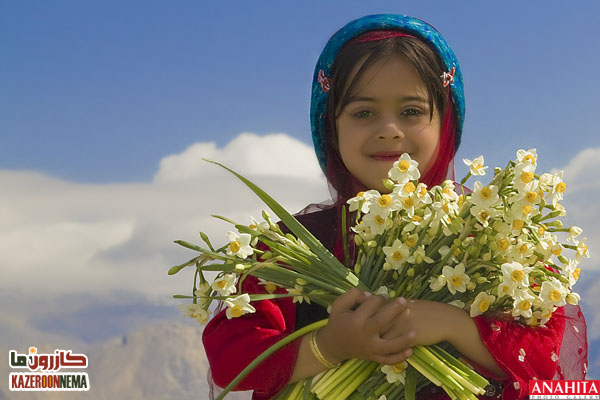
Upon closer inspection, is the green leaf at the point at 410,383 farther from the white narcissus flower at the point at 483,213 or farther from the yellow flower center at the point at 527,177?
the yellow flower center at the point at 527,177

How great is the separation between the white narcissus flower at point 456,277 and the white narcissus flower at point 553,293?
→ 19cm

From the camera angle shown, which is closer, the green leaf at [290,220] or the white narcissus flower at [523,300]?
the white narcissus flower at [523,300]

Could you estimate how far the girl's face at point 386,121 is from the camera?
7.00 ft

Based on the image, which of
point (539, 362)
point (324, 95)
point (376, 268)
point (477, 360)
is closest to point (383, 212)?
point (376, 268)

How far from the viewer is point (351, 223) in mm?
2271

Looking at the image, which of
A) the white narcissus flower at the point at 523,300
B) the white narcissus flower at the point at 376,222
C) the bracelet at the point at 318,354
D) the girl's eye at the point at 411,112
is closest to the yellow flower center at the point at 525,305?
the white narcissus flower at the point at 523,300

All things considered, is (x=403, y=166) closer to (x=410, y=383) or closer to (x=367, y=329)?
(x=367, y=329)

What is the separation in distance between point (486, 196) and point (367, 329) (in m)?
0.41

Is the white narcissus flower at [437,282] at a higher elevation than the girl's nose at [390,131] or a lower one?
lower

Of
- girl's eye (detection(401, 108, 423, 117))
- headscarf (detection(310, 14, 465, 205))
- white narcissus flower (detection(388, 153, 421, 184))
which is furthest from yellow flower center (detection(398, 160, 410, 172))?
headscarf (detection(310, 14, 465, 205))

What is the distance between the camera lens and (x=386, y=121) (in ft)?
6.98

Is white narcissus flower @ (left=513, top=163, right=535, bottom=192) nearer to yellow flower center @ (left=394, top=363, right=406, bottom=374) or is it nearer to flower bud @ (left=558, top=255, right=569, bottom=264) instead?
flower bud @ (left=558, top=255, right=569, bottom=264)

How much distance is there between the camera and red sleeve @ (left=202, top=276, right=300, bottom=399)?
189 cm

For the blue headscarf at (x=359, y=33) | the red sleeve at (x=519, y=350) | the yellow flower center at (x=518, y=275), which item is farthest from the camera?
the blue headscarf at (x=359, y=33)
